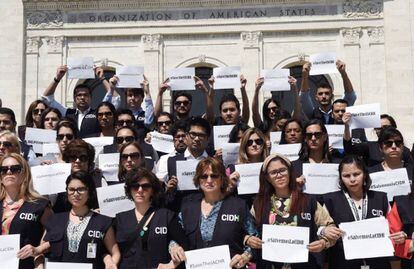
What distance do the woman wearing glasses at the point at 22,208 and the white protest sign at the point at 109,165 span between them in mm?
1681

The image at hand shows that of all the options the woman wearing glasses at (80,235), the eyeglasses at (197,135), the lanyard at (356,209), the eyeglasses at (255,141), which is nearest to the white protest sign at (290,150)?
the eyeglasses at (255,141)

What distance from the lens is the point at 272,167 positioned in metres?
7.29

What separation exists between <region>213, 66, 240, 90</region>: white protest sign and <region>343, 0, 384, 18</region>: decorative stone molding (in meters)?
13.3

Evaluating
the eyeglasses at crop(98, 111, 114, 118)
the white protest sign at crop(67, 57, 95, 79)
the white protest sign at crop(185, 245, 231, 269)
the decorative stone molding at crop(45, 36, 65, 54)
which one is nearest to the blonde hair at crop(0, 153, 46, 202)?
the white protest sign at crop(185, 245, 231, 269)

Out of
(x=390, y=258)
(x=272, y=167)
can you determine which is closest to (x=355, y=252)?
(x=390, y=258)

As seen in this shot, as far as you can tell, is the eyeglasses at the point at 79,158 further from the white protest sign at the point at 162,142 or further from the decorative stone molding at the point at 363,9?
the decorative stone molding at the point at 363,9

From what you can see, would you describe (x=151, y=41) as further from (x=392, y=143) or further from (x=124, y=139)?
(x=392, y=143)

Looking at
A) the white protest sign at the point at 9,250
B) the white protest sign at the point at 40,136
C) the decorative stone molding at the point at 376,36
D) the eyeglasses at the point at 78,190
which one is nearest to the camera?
the white protest sign at the point at 9,250

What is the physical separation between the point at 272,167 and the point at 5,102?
63.9 ft

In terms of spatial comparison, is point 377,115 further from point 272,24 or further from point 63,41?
point 63,41

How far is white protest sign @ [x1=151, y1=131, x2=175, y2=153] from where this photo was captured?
10.7m

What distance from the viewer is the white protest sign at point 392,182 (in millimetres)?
8141

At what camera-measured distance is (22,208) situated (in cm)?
748

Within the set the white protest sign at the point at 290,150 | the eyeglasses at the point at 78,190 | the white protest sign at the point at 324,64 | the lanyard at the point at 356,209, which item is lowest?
the lanyard at the point at 356,209
